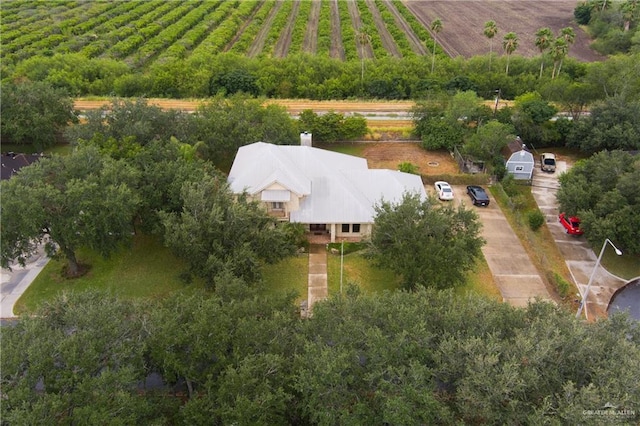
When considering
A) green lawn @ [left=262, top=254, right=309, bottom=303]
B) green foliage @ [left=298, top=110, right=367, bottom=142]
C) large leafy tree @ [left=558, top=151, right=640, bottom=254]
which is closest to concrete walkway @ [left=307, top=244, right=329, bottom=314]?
green lawn @ [left=262, top=254, right=309, bottom=303]

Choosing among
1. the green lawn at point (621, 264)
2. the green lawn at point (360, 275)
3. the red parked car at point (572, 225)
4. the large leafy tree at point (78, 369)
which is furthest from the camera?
the red parked car at point (572, 225)

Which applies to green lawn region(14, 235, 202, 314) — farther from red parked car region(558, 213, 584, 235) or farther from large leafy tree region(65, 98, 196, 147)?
red parked car region(558, 213, 584, 235)

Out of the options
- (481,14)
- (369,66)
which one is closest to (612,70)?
(369,66)

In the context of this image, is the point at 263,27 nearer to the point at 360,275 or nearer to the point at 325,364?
the point at 360,275

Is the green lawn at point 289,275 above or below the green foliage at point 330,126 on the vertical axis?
below

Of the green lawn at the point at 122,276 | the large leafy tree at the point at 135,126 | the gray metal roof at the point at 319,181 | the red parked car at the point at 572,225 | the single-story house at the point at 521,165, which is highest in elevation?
the large leafy tree at the point at 135,126

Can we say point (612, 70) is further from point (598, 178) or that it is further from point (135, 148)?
point (135, 148)

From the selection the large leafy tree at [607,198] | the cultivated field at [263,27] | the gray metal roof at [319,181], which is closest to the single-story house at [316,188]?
the gray metal roof at [319,181]

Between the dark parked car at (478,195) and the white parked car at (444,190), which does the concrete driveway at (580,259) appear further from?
the white parked car at (444,190)
